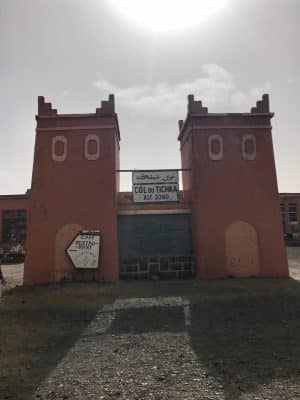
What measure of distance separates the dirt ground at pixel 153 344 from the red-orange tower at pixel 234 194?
287cm

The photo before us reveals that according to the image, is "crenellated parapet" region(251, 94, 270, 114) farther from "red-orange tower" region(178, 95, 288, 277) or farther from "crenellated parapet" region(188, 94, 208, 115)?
"crenellated parapet" region(188, 94, 208, 115)

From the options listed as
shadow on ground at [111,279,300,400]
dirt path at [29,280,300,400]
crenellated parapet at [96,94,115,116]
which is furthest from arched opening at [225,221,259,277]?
crenellated parapet at [96,94,115,116]

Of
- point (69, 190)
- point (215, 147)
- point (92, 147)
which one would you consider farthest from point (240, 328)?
point (92, 147)

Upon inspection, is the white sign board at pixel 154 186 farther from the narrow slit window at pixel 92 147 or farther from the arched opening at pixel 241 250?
the arched opening at pixel 241 250

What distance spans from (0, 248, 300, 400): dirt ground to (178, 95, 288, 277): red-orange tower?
2868 millimetres

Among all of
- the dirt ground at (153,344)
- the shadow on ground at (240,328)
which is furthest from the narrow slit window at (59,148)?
the shadow on ground at (240,328)

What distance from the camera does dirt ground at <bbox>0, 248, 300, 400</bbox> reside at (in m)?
5.11

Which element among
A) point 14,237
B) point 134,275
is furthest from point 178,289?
point 14,237

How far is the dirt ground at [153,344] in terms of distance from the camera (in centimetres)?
511

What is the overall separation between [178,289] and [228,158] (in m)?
6.15

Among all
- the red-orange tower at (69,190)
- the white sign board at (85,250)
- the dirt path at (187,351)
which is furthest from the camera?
the red-orange tower at (69,190)

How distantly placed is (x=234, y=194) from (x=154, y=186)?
10.9 feet

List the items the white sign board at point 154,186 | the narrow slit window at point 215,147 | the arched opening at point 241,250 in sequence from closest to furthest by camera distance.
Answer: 1. the arched opening at point 241,250
2. the narrow slit window at point 215,147
3. the white sign board at point 154,186

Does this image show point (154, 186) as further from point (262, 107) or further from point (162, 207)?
point (262, 107)
